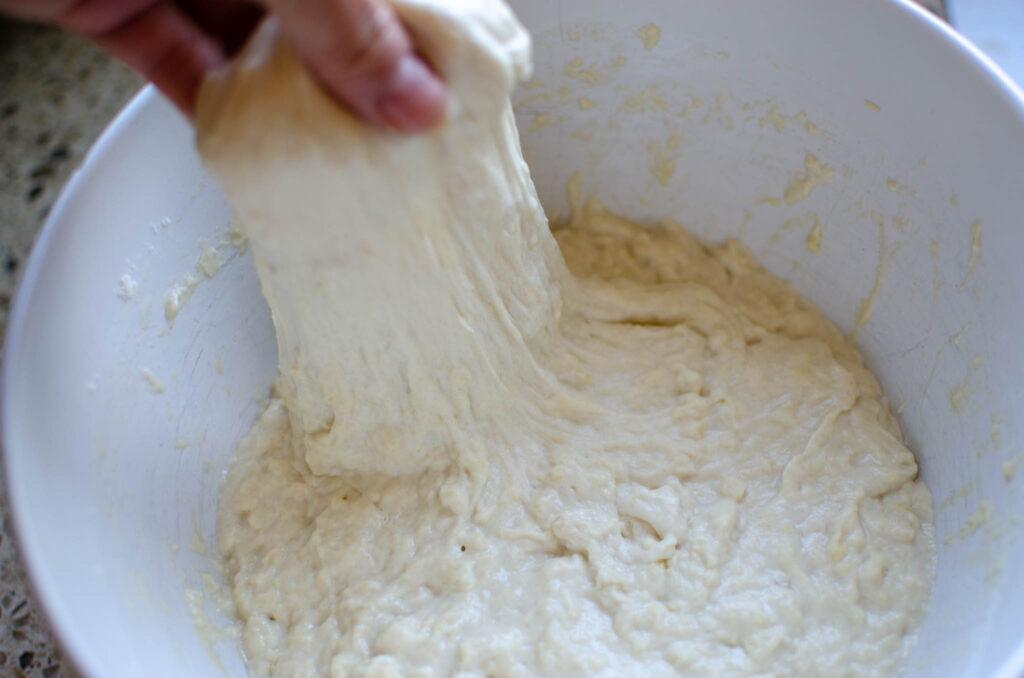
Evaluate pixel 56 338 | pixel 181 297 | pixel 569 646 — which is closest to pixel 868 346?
pixel 569 646

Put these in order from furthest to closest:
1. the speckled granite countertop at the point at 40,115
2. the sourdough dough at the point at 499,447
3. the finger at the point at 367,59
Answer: the speckled granite countertop at the point at 40,115 < the sourdough dough at the point at 499,447 < the finger at the point at 367,59

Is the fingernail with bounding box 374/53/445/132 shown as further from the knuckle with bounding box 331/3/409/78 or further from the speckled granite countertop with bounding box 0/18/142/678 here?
the speckled granite countertop with bounding box 0/18/142/678

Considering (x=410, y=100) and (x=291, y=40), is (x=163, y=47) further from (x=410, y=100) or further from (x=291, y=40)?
(x=410, y=100)

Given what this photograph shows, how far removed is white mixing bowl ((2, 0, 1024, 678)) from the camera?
112cm

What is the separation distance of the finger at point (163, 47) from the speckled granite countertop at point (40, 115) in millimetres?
974

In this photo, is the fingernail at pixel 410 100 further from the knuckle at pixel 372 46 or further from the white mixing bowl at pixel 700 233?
the white mixing bowl at pixel 700 233

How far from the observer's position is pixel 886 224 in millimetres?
1468

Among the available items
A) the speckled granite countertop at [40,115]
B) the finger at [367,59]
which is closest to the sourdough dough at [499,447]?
the finger at [367,59]

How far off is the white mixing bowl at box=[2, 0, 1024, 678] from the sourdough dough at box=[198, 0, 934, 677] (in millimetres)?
118

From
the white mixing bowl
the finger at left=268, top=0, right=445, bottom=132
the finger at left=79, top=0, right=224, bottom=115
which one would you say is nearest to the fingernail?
the finger at left=268, top=0, right=445, bottom=132

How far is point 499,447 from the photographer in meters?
1.43

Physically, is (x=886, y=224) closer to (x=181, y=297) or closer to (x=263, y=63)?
(x=263, y=63)

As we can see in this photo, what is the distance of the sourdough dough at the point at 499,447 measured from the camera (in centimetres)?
108

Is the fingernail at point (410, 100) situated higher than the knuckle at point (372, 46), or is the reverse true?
the knuckle at point (372, 46)
